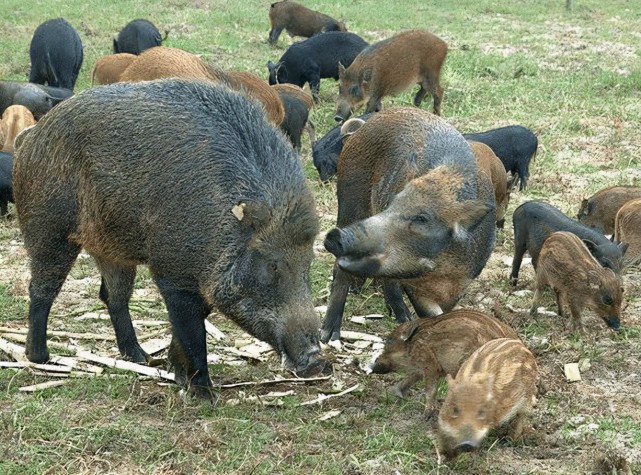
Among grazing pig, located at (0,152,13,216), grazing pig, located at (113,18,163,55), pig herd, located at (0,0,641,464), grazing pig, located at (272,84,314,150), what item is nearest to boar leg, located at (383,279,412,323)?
pig herd, located at (0,0,641,464)

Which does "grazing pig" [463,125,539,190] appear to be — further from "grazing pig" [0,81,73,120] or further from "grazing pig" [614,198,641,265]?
"grazing pig" [0,81,73,120]

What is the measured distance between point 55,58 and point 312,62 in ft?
10.4

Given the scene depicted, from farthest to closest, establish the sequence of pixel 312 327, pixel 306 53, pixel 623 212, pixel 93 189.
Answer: pixel 306 53
pixel 623 212
pixel 93 189
pixel 312 327

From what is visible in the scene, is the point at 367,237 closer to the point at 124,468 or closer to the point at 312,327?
the point at 312,327

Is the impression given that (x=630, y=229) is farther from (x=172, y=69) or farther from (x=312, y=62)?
(x=312, y=62)

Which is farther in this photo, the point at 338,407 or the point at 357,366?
the point at 357,366

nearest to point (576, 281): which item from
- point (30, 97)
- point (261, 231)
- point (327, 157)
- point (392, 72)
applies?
point (261, 231)

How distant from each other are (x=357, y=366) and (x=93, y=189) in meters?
1.73

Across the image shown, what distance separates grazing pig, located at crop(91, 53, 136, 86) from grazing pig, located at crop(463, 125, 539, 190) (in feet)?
12.4

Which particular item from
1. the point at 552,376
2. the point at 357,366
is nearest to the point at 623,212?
the point at 552,376

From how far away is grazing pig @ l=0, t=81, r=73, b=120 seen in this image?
10453 mm

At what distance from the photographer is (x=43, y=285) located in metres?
5.51

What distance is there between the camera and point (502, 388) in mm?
4430

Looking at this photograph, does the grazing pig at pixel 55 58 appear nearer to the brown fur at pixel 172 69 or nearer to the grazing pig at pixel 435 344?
the brown fur at pixel 172 69
